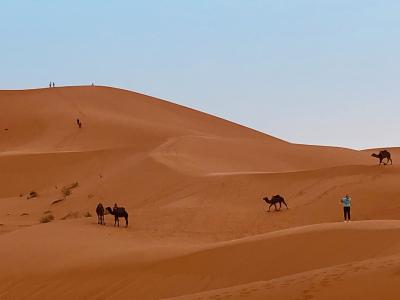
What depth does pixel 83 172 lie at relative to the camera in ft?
126

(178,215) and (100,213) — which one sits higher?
(100,213)

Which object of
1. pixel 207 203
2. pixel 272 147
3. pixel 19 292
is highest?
pixel 272 147

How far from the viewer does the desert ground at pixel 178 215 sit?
14.0 m

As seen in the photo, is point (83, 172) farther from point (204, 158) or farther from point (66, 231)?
point (66, 231)

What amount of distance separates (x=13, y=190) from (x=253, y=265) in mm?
25979

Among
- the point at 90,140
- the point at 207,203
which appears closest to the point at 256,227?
the point at 207,203

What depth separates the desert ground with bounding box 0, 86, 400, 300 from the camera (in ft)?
45.9

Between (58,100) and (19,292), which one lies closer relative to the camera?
(19,292)

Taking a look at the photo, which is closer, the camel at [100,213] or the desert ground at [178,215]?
the desert ground at [178,215]

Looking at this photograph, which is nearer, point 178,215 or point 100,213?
point 100,213

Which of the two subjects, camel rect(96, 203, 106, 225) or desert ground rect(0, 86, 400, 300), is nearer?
desert ground rect(0, 86, 400, 300)

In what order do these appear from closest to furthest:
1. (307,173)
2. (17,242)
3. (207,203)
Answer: (17,242), (207,203), (307,173)

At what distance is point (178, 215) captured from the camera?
25.0m

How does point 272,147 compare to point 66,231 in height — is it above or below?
above
